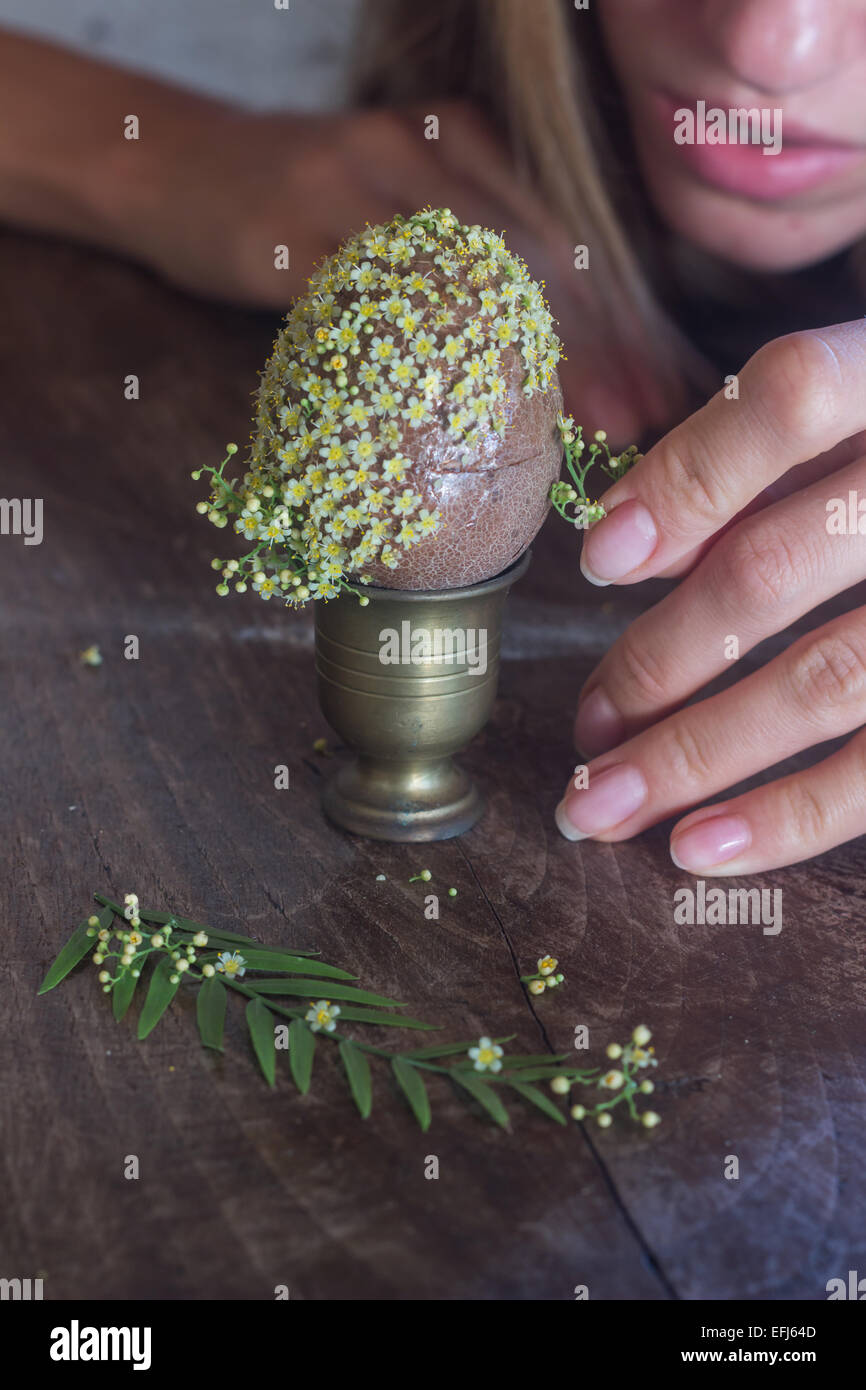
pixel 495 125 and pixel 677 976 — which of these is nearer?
pixel 677 976

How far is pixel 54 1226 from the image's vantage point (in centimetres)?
65

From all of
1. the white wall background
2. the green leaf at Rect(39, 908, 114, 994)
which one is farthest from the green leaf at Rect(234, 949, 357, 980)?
the white wall background

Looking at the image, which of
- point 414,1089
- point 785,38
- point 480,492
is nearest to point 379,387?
point 480,492

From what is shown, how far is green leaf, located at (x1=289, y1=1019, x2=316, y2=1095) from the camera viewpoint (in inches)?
29.2

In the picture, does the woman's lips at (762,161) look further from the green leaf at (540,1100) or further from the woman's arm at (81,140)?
the green leaf at (540,1100)

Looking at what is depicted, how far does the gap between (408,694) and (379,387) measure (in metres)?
0.23

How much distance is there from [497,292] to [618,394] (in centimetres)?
74

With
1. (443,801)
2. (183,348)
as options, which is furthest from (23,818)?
(183,348)

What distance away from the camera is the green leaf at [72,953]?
811mm

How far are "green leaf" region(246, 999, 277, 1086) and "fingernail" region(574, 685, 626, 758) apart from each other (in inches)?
15.7

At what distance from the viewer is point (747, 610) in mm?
948

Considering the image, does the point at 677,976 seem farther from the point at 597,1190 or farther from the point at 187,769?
the point at 187,769

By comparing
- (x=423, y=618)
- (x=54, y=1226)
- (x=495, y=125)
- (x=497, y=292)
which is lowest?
(x=54, y=1226)

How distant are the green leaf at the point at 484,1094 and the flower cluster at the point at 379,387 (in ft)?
1.11
